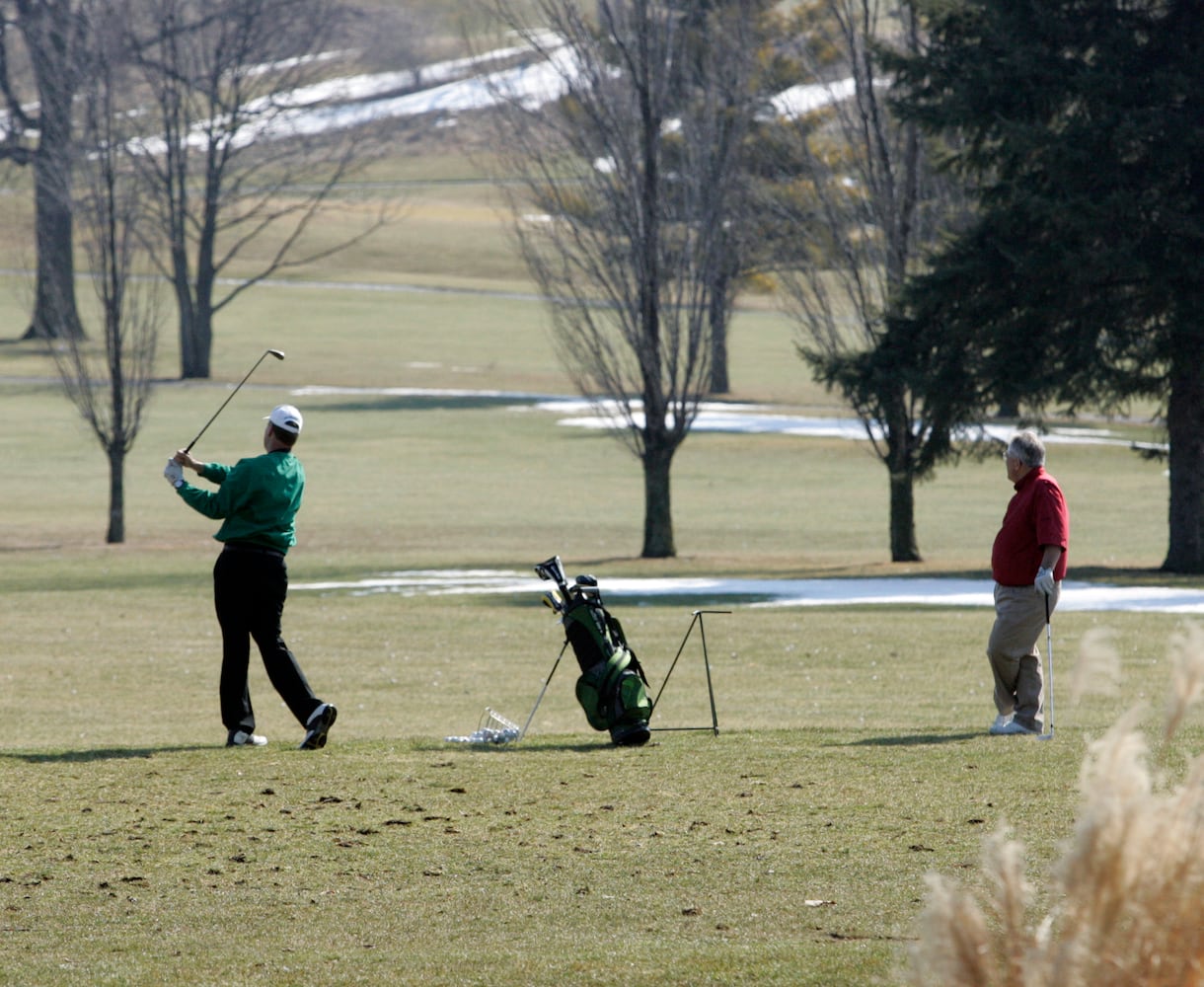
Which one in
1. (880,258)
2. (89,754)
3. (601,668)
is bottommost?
(89,754)

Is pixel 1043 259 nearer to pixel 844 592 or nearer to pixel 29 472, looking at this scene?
pixel 844 592

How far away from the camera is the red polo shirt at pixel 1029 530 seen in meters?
10.5

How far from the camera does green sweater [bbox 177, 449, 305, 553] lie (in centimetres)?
1043

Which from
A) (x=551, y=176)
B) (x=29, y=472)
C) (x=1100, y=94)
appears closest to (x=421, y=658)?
(x=1100, y=94)

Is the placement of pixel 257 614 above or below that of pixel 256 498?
below

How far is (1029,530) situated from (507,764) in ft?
11.8

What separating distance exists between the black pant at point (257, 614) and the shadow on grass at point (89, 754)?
62 centimetres

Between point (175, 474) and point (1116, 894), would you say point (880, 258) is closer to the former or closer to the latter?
point (175, 474)

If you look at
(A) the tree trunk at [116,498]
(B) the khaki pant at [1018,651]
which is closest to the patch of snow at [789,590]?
(A) the tree trunk at [116,498]

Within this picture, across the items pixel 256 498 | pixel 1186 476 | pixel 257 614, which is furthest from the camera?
pixel 1186 476

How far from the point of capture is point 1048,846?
24.3 ft

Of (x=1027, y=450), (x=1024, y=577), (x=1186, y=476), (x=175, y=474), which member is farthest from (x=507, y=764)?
(x=1186, y=476)

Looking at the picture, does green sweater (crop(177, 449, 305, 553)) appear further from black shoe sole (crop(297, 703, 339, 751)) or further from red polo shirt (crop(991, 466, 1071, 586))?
red polo shirt (crop(991, 466, 1071, 586))

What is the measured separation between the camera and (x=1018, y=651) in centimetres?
1088
